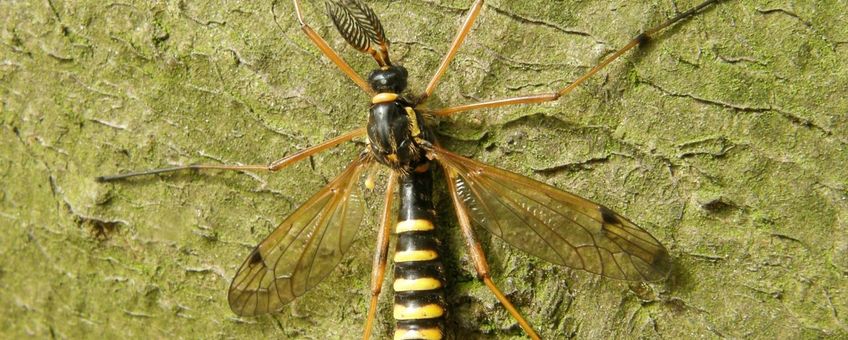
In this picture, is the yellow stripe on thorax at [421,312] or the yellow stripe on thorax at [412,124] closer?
the yellow stripe on thorax at [421,312]

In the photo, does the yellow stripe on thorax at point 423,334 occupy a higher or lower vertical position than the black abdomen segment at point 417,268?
lower

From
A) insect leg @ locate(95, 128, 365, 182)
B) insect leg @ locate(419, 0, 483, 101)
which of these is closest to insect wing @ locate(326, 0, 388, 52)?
insect leg @ locate(419, 0, 483, 101)

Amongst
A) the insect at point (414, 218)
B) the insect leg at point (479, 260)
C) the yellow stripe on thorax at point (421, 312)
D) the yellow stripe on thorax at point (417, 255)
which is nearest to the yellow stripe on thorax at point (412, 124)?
the insect at point (414, 218)

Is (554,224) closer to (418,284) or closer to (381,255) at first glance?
(418,284)

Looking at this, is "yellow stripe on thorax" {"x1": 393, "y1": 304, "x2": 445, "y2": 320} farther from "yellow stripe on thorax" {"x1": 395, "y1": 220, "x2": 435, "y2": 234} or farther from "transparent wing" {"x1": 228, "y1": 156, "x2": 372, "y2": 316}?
"transparent wing" {"x1": 228, "y1": 156, "x2": 372, "y2": 316}

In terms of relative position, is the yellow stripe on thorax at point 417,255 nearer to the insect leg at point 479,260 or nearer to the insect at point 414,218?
the insect at point 414,218

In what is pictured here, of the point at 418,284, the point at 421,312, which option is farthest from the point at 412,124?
the point at 421,312
